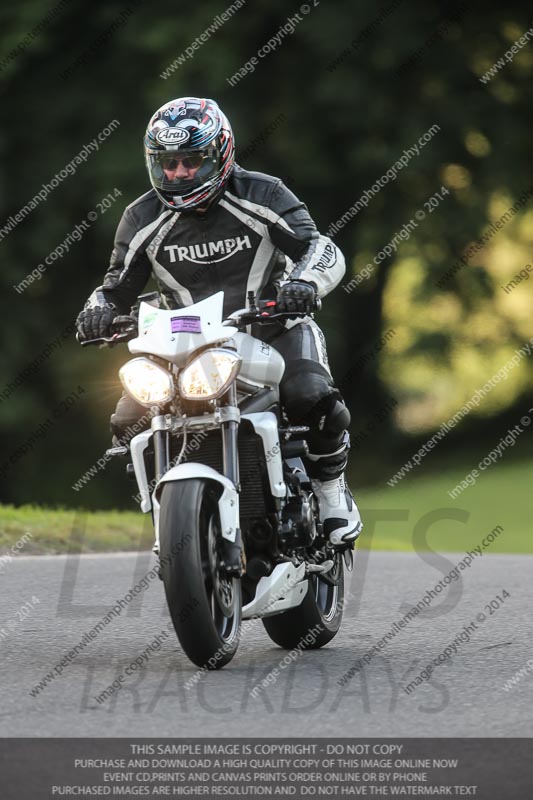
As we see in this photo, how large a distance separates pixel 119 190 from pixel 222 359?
37.9ft

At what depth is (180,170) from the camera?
615cm

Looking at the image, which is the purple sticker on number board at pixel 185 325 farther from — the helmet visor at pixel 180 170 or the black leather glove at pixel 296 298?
the helmet visor at pixel 180 170

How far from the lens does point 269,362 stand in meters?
6.01

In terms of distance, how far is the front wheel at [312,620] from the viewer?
254 inches

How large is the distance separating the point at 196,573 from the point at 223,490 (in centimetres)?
42

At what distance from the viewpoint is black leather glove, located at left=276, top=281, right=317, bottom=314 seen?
593 cm

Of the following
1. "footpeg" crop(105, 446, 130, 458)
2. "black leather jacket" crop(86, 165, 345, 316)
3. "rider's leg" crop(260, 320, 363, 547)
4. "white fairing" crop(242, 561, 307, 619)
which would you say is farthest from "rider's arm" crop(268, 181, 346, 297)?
"white fairing" crop(242, 561, 307, 619)

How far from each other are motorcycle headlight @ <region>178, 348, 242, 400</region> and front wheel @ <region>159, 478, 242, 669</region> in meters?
0.35

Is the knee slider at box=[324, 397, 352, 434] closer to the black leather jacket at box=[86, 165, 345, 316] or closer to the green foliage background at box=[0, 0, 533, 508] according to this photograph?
the black leather jacket at box=[86, 165, 345, 316]

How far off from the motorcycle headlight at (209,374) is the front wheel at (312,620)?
127 cm

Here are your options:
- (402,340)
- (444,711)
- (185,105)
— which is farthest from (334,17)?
(444,711)

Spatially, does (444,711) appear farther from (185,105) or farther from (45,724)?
(185,105)

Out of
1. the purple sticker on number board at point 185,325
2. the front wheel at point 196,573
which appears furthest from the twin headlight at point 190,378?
the front wheel at point 196,573

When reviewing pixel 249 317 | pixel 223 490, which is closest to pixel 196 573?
pixel 223 490
